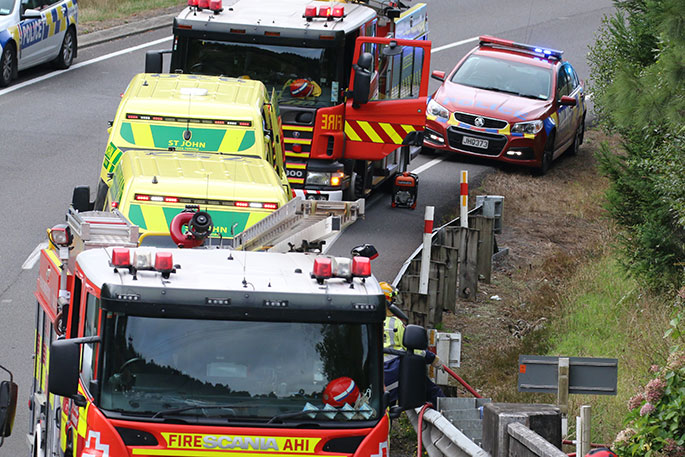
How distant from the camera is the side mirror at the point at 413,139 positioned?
17.3m

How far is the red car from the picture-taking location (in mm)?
21500

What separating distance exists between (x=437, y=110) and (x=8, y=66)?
803cm

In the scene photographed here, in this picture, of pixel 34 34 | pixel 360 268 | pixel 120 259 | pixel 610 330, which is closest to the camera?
pixel 120 259

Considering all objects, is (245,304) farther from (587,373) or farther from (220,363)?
(587,373)

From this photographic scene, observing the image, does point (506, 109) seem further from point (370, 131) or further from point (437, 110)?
point (370, 131)

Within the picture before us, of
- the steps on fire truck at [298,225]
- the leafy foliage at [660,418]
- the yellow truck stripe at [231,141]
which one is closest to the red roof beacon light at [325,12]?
the yellow truck stripe at [231,141]

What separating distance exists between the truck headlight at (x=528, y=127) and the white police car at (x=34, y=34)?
8915 millimetres

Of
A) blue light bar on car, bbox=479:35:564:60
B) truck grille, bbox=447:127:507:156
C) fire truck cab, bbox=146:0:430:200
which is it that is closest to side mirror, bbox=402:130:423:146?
fire truck cab, bbox=146:0:430:200

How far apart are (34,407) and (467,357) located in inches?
220

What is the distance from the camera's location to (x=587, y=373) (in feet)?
30.8

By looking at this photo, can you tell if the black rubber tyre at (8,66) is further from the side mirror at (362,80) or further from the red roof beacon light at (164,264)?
the red roof beacon light at (164,264)

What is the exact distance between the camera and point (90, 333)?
738cm

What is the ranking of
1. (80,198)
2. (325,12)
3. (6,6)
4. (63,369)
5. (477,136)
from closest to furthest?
(63,369)
(80,198)
(325,12)
(477,136)
(6,6)

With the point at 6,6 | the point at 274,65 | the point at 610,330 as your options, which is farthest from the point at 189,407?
the point at 6,6
